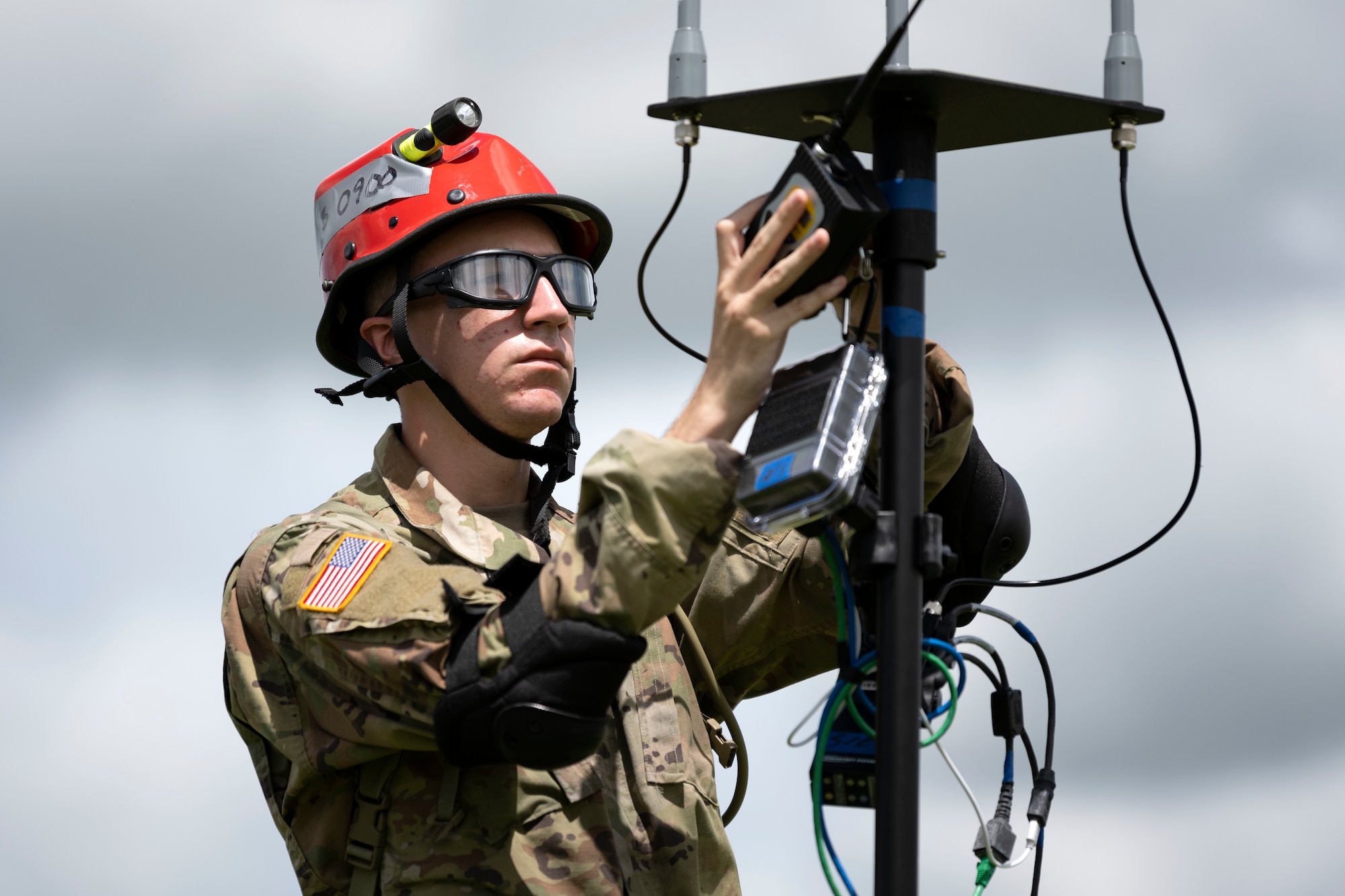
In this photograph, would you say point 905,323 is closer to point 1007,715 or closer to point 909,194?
point 909,194

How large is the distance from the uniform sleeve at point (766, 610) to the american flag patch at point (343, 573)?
1.34 metres

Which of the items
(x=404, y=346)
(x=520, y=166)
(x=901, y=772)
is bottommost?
(x=901, y=772)

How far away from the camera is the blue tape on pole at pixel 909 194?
3588 mm

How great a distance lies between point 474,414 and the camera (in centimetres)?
523

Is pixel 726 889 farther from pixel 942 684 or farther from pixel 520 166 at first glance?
pixel 520 166

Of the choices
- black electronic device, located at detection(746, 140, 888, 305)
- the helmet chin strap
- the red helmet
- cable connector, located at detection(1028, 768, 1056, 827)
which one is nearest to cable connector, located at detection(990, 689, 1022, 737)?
cable connector, located at detection(1028, 768, 1056, 827)

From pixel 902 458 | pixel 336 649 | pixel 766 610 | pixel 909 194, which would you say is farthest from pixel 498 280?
pixel 902 458

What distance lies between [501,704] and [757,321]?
1.11 metres

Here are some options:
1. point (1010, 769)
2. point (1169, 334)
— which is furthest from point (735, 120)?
point (1010, 769)

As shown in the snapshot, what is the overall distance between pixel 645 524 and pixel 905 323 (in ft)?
2.44

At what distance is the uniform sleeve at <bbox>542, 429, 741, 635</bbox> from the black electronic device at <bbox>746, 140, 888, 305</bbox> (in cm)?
45

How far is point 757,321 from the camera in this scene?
3.59 metres

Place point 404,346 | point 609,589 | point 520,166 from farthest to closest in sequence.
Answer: point 520,166 → point 404,346 → point 609,589

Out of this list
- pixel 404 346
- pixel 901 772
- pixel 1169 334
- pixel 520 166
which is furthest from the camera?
pixel 520 166
